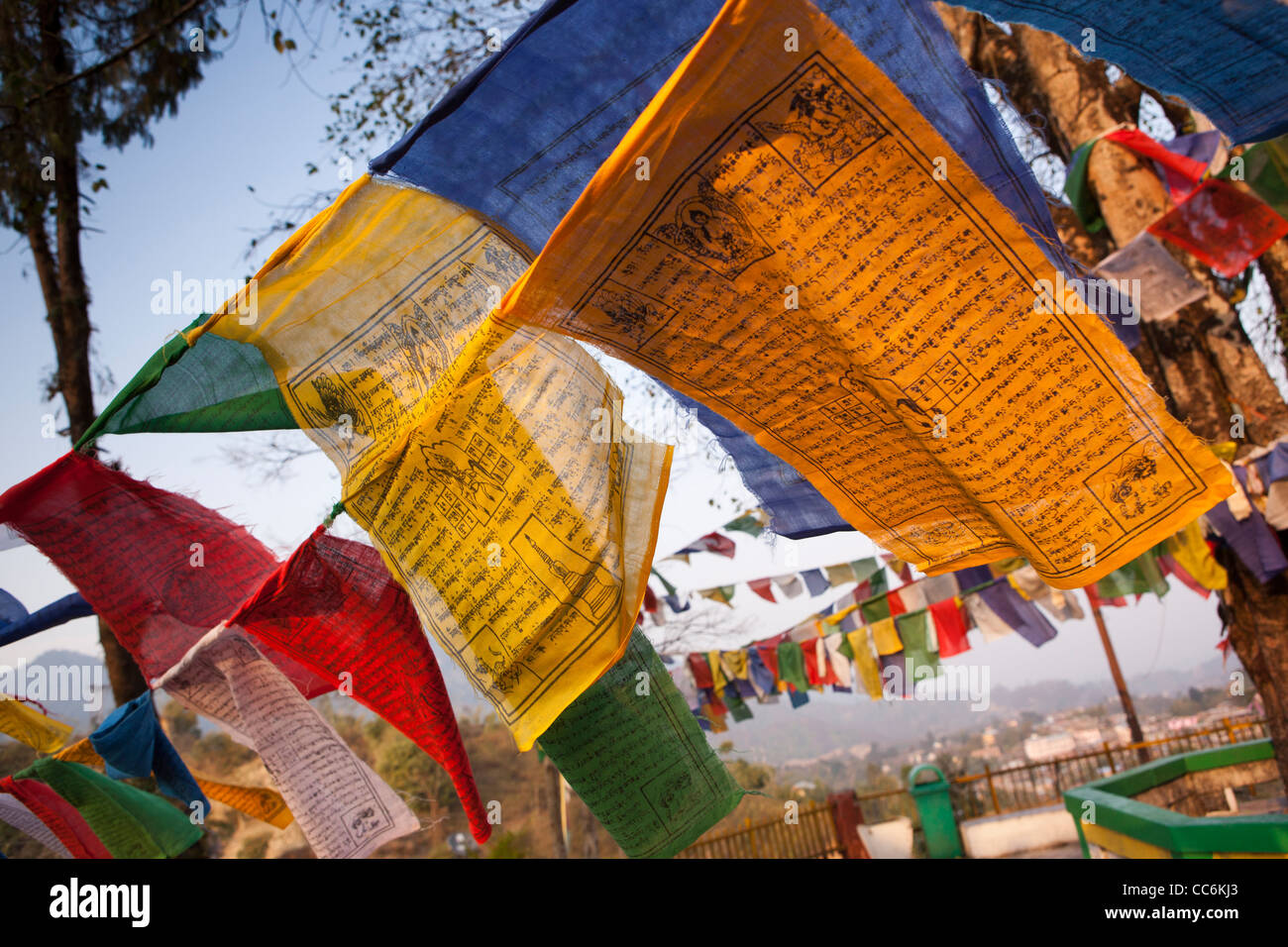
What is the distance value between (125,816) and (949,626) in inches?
257

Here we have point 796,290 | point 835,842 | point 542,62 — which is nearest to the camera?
point 796,290

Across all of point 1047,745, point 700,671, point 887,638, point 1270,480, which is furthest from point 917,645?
point 1047,745

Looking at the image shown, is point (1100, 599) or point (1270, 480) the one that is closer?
point (1270, 480)

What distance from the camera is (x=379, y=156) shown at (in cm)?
229

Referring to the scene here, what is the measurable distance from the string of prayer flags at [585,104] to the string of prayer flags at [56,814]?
375 centimetres

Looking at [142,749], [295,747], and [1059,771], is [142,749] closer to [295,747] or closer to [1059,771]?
[295,747]

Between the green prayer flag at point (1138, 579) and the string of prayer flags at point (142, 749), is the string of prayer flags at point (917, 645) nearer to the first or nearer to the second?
the green prayer flag at point (1138, 579)

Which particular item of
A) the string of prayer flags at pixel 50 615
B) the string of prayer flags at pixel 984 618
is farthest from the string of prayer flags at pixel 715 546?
the string of prayer flags at pixel 50 615

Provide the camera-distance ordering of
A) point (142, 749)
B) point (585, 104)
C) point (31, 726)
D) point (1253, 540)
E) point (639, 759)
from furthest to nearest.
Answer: point (1253, 540) < point (31, 726) < point (142, 749) < point (639, 759) < point (585, 104)

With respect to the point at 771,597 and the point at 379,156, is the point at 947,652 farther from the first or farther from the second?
the point at 379,156

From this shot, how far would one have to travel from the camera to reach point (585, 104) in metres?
2.23

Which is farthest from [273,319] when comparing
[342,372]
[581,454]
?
[581,454]

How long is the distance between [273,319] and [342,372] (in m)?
0.24
